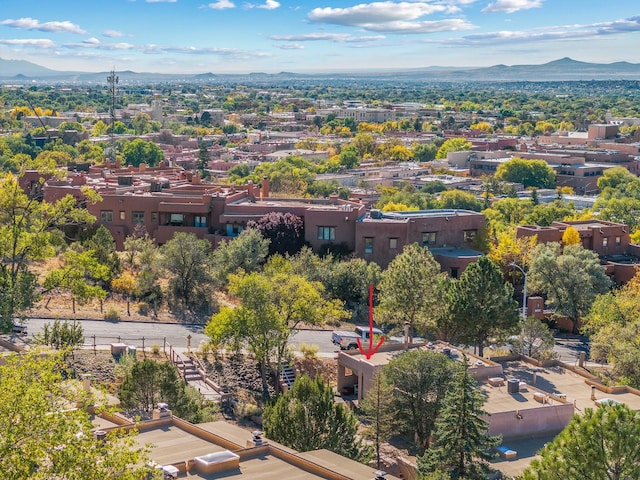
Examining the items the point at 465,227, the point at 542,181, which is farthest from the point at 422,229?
the point at 542,181

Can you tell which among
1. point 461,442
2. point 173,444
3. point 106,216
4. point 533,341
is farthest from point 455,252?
point 173,444

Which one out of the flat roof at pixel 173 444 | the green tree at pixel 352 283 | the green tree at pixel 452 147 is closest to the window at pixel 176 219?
the green tree at pixel 352 283

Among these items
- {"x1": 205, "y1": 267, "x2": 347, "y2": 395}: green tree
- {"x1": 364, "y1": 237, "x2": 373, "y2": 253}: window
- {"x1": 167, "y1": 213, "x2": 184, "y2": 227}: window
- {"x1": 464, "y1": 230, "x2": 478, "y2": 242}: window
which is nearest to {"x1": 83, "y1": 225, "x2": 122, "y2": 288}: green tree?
{"x1": 167, "y1": 213, "x2": 184, "y2": 227}: window

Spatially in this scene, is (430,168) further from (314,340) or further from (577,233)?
(314,340)

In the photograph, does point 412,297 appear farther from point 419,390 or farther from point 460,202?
point 460,202

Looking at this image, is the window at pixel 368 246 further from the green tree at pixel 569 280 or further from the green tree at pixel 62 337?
the green tree at pixel 62 337

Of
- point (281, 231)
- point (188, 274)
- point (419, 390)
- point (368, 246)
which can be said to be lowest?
point (368, 246)
